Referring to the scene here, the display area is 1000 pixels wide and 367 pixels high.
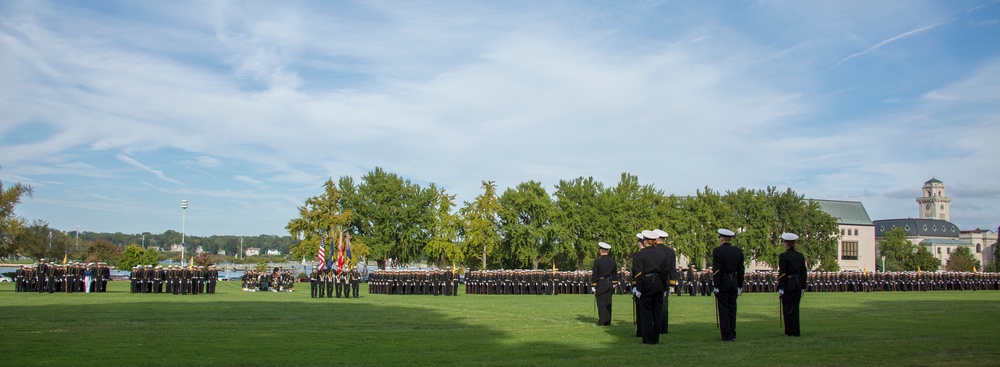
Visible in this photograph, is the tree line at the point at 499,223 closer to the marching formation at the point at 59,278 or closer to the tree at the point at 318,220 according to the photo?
the tree at the point at 318,220

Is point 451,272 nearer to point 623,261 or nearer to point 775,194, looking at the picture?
point 623,261

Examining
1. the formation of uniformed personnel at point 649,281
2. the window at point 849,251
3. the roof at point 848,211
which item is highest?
the roof at point 848,211

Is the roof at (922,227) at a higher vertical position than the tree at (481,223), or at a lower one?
higher

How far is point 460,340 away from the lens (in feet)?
44.5

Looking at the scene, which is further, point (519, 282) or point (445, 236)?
point (445, 236)

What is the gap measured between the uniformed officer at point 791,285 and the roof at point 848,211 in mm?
118496

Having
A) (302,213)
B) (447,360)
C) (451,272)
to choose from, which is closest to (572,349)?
(447,360)

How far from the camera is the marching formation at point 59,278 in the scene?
114 feet

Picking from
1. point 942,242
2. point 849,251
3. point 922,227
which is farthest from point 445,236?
point 922,227

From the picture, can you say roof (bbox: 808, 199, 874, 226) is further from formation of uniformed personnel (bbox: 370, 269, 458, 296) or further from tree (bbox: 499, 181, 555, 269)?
formation of uniformed personnel (bbox: 370, 269, 458, 296)

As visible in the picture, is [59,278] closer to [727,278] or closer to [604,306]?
[604,306]

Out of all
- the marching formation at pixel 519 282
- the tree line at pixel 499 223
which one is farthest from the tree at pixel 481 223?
the marching formation at pixel 519 282

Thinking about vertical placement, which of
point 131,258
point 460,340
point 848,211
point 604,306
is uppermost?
point 848,211

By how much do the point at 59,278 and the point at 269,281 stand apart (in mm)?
12264
